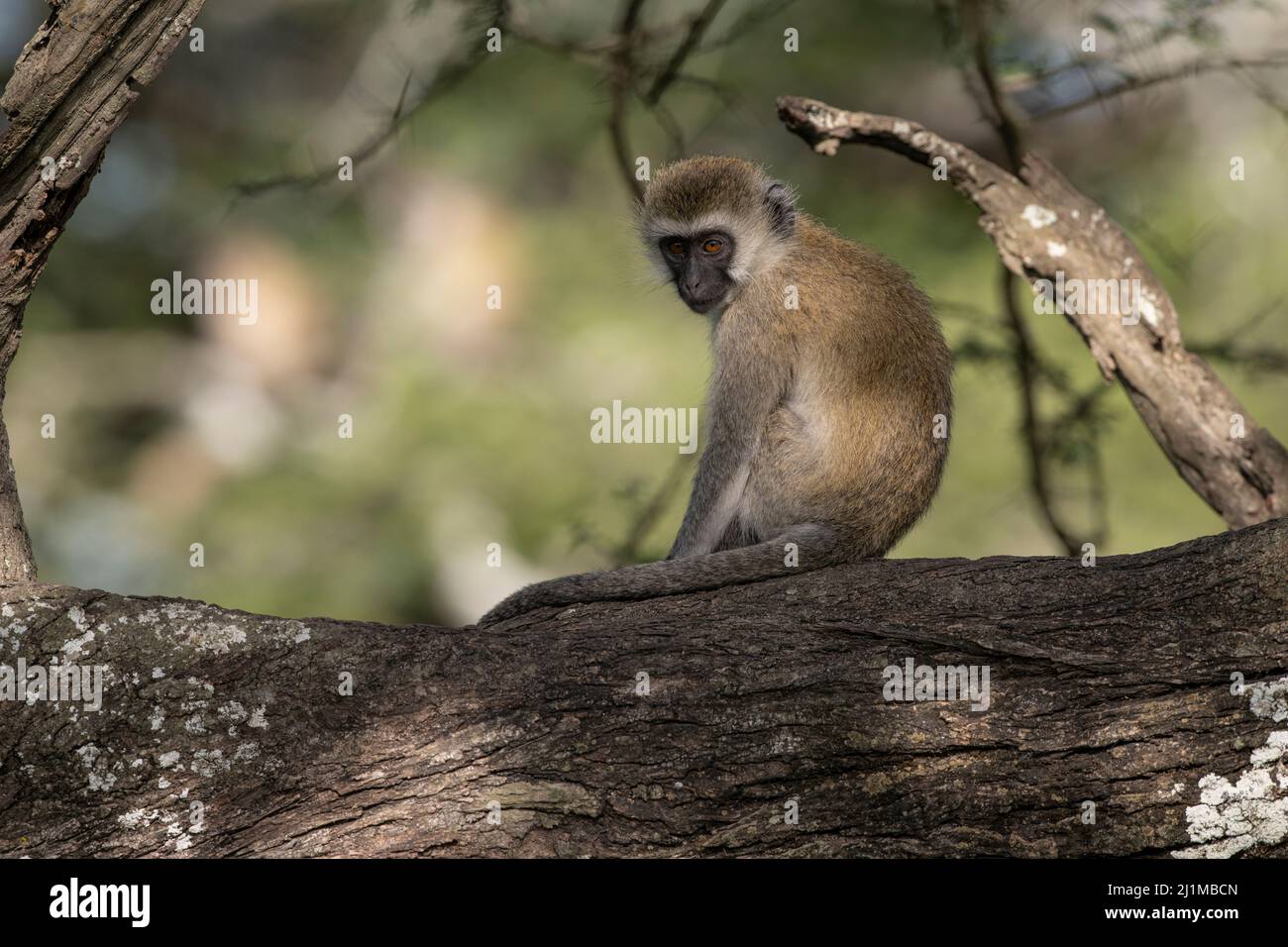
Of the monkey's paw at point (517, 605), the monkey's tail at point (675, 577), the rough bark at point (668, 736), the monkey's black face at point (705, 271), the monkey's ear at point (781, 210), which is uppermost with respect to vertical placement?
the monkey's ear at point (781, 210)

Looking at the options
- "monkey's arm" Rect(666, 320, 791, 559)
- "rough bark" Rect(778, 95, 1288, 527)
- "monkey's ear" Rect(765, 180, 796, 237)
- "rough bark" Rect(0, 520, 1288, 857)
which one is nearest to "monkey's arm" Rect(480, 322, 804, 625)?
"monkey's arm" Rect(666, 320, 791, 559)

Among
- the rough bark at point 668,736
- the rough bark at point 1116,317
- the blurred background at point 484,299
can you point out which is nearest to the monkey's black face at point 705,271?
the rough bark at point 1116,317

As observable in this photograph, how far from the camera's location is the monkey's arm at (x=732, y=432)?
17.6 ft

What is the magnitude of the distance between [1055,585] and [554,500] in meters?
5.66

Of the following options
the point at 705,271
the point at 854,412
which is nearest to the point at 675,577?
the point at 854,412

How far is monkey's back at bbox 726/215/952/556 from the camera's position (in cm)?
518

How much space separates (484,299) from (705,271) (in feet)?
17.8

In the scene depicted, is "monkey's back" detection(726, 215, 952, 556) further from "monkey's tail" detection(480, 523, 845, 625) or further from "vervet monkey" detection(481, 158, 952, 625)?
"monkey's tail" detection(480, 523, 845, 625)

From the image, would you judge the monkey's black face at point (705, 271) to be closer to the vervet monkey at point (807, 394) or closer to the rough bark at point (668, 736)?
the vervet monkey at point (807, 394)

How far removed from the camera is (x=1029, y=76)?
682 cm

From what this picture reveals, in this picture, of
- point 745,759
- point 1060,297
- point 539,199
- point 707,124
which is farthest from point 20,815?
point 539,199

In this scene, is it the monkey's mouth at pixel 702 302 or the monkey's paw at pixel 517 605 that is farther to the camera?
the monkey's mouth at pixel 702 302

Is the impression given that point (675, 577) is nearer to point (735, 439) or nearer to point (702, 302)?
point (735, 439)

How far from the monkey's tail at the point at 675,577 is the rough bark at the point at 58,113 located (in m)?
1.69
